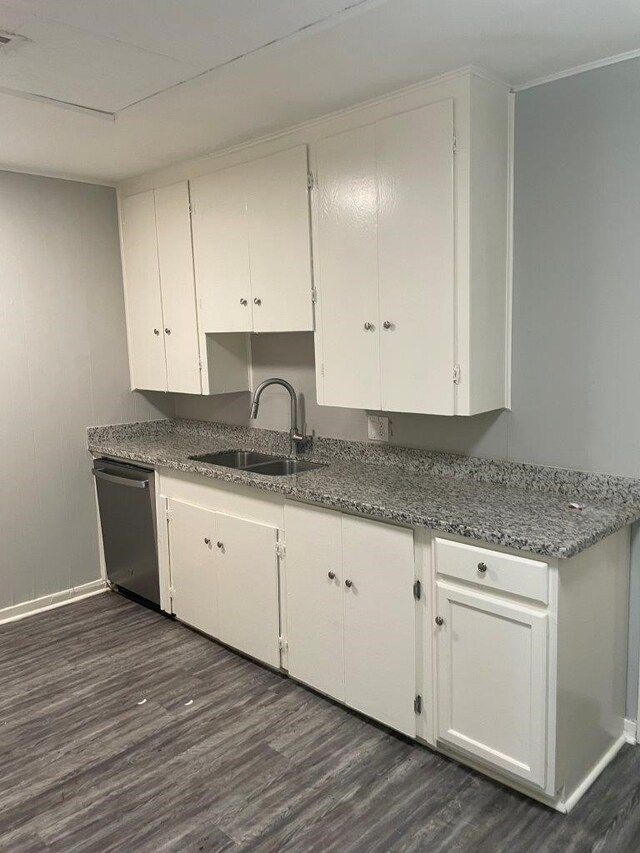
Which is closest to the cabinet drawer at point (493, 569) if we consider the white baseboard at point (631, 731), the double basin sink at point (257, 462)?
the white baseboard at point (631, 731)

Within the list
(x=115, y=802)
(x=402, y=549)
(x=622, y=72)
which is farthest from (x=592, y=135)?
(x=115, y=802)

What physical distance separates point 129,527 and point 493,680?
2.22 m

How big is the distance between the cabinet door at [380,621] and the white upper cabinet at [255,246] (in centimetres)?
101

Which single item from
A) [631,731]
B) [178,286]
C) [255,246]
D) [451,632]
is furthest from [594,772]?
[178,286]

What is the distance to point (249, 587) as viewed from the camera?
289 centimetres

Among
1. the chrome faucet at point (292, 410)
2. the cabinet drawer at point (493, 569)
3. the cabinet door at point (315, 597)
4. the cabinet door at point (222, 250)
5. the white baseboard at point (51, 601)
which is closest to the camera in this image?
the cabinet drawer at point (493, 569)

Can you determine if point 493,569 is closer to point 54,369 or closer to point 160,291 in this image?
point 160,291

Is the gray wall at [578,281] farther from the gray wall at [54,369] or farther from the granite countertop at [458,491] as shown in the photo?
the gray wall at [54,369]

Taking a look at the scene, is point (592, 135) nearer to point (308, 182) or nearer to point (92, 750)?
point (308, 182)

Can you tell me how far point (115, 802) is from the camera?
2.12 meters

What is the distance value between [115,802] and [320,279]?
2038mm

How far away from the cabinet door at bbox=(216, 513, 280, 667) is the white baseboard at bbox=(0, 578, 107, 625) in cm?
115

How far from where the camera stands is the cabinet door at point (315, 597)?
249cm

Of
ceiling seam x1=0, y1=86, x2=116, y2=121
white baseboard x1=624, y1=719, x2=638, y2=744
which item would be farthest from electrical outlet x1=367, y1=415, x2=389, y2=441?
ceiling seam x1=0, y1=86, x2=116, y2=121
